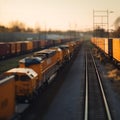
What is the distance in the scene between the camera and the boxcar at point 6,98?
497 inches

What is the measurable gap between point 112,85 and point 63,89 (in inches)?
180

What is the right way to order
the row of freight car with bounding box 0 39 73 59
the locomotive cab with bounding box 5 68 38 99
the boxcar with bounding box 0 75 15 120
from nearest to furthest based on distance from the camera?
1. the boxcar with bounding box 0 75 15 120
2. the locomotive cab with bounding box 5 68 38 99
3. the row of freight car with bounding box 0 39 73 59

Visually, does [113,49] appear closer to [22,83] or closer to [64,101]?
[64,101]

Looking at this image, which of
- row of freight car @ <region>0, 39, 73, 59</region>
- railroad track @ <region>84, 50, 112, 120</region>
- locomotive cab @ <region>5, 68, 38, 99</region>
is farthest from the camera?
row of freight car @ <region>0, 39, 73, 59</region>

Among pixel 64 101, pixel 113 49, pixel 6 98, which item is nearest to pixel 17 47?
pixel 113 49

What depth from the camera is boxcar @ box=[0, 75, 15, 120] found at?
12.6 metres

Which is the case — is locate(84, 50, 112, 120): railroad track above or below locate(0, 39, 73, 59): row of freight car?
below

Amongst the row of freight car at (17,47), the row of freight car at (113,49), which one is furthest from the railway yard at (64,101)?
the row of freight car at (17,47)

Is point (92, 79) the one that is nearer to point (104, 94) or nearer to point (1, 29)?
point (104, 94)

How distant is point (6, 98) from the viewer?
13.2m

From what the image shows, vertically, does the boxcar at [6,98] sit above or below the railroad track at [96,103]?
above

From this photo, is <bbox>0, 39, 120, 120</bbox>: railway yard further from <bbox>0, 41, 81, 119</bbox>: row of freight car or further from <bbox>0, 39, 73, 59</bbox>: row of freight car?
<bbox>0, 39, 73, 59</bbox>: row of freight car

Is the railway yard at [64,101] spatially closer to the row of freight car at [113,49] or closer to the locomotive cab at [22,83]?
the locomotive cab at [22,83]

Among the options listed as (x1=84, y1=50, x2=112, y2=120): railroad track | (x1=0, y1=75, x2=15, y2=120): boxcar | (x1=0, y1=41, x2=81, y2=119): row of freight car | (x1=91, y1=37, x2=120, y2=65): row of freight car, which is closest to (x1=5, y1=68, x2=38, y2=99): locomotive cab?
(x1=0, y1=41, x2=81, y2=119): row of freight car
